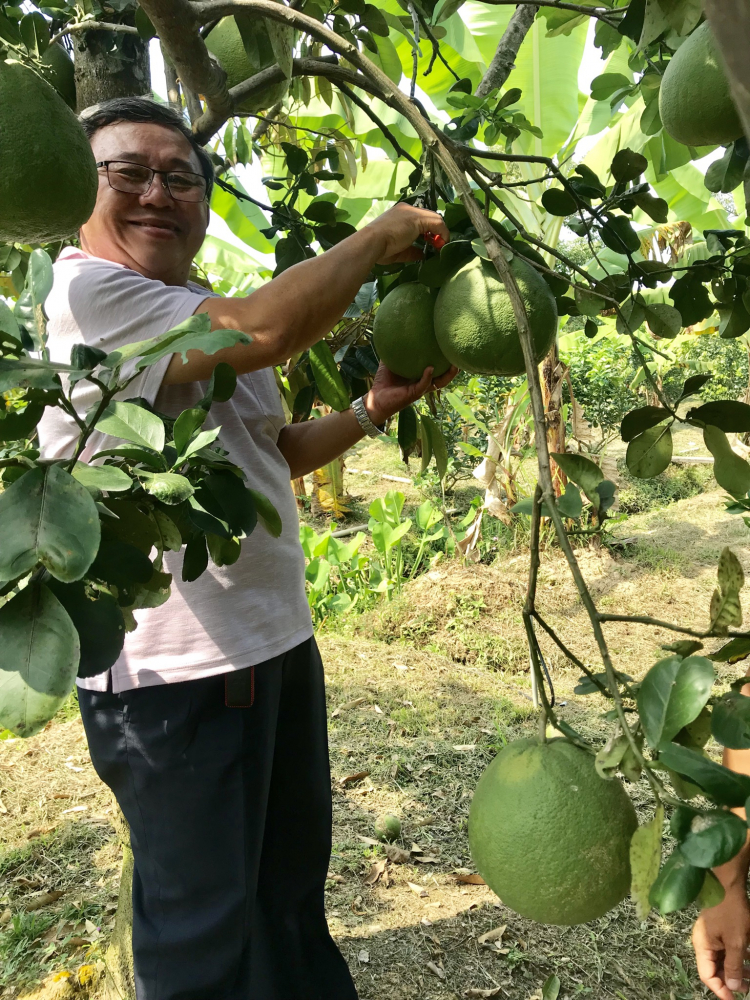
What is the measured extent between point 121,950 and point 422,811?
3.63 feet

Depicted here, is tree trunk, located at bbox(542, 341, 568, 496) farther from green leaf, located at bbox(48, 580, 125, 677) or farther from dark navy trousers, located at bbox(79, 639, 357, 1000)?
green leaf, located at bbox(48, 580, 125, 677)

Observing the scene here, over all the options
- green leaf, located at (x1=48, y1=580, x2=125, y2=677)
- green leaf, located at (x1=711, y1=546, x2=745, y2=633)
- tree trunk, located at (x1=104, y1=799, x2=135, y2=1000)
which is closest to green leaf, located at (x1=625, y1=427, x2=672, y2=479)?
green leaf, located at (x1=711, y1=546, x2=745, y2=633)

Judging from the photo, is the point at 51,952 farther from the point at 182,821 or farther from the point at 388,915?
the point at 182,821

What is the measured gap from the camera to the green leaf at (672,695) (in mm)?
468

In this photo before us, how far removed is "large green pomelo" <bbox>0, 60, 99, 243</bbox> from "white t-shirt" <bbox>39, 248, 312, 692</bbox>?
394 millimetres

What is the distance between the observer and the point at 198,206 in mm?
1404

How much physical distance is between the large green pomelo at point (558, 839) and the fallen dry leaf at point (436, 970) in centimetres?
148

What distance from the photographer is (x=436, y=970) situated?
6.07 ft

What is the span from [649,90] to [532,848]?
1112 mm

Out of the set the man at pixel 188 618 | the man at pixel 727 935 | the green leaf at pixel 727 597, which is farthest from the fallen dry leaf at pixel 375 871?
the green leaf at pixel 727 597

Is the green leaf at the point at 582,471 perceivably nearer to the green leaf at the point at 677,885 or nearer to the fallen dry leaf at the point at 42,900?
the green leaf at the point at 677,885

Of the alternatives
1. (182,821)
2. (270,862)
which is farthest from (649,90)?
(270,862)

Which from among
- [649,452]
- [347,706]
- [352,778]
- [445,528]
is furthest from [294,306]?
[445,528]

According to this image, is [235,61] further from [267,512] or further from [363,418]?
[267,512]
